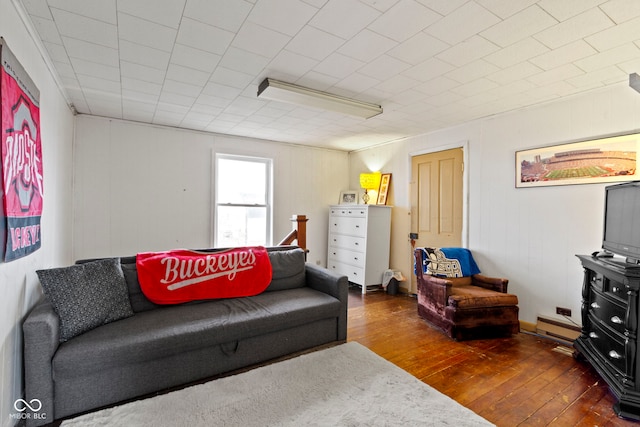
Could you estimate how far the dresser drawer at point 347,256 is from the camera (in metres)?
4.64

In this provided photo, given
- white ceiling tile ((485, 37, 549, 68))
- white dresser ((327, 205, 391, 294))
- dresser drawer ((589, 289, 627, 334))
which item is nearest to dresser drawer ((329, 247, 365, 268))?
white dresser ((327, 205, 391, 294))

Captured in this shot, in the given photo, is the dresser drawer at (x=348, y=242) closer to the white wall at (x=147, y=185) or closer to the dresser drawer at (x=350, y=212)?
the dresser drawer at (x=350, y=212)

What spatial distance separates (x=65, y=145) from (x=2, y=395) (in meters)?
2.55

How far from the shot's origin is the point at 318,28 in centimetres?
185

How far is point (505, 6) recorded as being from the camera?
1625mm

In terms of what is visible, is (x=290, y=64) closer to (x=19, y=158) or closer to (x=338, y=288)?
(x=19, y=158)

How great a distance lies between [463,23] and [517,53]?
0.63 metres

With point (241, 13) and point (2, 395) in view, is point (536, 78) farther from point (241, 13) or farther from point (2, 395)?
point (2, 395)

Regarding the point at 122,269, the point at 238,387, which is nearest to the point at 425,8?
the point at 238,387

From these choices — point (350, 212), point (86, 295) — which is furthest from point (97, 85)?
point (350, 212)

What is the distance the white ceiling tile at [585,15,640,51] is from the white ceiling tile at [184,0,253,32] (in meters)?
2.18

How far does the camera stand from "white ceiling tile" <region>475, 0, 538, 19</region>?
1.59 m

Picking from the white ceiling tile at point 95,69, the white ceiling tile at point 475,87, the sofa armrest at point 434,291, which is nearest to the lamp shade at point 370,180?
the sofa armrest at point 434,291

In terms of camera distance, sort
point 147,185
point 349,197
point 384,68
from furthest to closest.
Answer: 1. point 349,197
2. point 147,185
3. point 384,68
